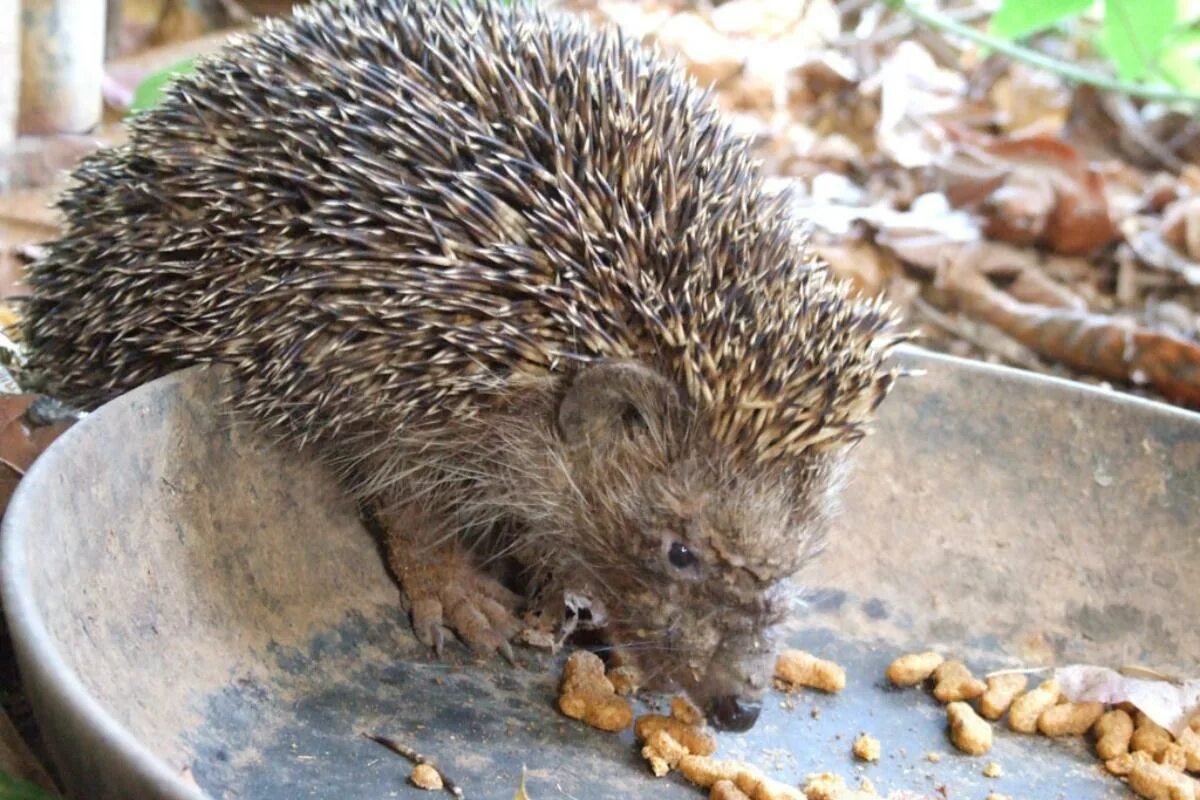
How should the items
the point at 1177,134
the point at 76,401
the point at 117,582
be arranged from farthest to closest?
the point at 1177,134, the point at 76,401, the point at 117,582

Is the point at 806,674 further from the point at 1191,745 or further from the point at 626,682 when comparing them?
the point at 1191,745

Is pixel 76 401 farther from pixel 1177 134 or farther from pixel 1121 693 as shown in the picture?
pixel 1177 134

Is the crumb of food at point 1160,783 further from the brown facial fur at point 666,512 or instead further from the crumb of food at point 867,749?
the brown facial fur at point 666,512

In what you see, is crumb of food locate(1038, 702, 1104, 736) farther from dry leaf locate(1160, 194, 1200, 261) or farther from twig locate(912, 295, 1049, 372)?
dry leaf locate(1160, 194, 1200, 261)

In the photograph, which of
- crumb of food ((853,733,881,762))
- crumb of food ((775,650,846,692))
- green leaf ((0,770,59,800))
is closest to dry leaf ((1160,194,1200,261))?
crumb of food ((775,650,846,692))

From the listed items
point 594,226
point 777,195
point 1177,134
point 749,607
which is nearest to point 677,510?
point 749,607
